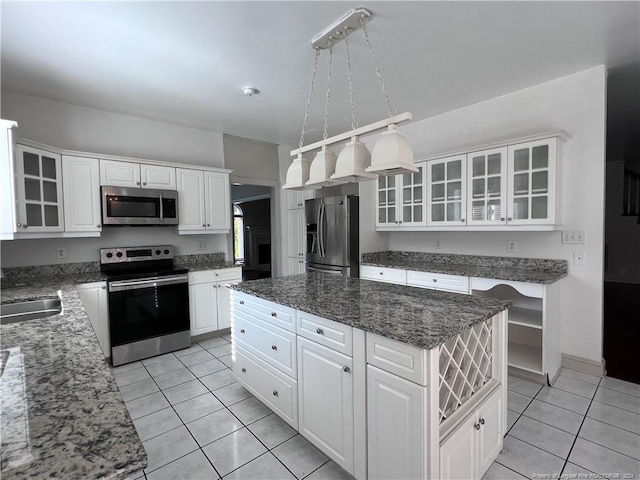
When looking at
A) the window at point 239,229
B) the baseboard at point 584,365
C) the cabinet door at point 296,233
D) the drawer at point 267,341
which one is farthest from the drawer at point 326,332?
the window at point 239,229

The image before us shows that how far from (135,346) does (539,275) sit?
3.86 m

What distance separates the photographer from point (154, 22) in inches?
78.7

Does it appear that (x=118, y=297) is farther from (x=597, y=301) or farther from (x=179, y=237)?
(x=597, y=301)

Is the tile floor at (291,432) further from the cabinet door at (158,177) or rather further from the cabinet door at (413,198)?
the cabinet door at (158,177)

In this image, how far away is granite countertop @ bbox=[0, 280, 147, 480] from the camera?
64cm

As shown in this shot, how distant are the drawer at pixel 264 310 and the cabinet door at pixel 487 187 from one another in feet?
7.34

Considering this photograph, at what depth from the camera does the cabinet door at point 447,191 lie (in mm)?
3297

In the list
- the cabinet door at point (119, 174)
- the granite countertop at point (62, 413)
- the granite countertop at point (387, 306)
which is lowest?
the granite countertop at point (62, 413)

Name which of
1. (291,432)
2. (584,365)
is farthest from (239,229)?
(584,365)

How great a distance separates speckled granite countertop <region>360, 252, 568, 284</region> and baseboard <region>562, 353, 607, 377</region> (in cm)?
76

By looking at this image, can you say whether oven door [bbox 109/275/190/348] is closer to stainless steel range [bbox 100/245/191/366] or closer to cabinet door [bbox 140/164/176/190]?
stainless steel range [bbox 100/245/191/366]

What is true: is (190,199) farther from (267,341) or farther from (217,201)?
(267,341)

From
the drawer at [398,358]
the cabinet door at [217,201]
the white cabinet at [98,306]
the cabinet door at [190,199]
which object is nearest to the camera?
the drawer at [398,358]

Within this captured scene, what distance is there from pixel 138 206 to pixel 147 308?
108 cm
